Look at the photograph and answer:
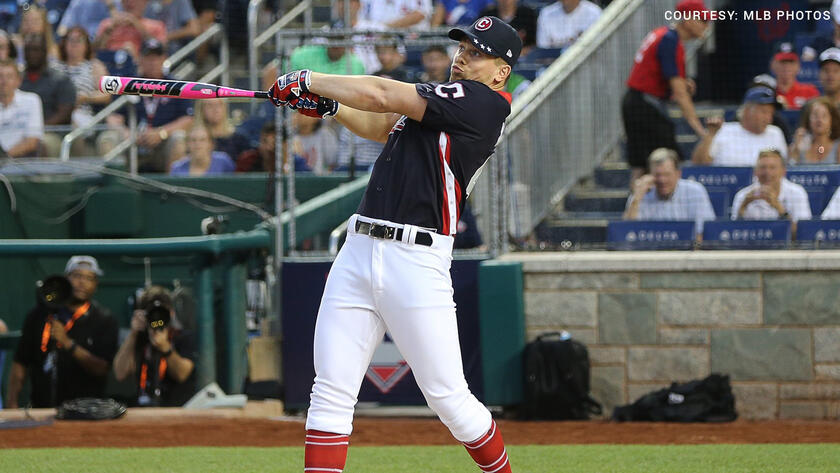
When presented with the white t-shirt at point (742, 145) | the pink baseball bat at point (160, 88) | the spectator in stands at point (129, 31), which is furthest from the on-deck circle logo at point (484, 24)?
the spectator in stands at point (129, 31)

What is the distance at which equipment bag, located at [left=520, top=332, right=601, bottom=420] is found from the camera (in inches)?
315

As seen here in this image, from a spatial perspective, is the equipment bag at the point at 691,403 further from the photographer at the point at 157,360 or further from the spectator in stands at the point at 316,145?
the spectator in stands at the point at 316,145

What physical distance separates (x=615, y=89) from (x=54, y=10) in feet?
24.8

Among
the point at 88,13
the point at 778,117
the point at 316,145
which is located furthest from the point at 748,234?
the point at 88,13

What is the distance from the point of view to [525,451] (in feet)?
22.1

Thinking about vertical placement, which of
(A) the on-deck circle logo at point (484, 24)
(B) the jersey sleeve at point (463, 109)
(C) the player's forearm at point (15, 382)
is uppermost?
(A) the on-deck circle logo at point (484, 24)

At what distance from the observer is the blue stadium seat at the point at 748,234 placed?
820 cm

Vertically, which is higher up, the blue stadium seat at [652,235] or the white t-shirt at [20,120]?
the white t-shirt at [20,120]

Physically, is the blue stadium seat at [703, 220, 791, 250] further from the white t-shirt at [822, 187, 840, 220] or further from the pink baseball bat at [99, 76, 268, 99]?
the pink baseball bat at [99, 76, 268, 99]

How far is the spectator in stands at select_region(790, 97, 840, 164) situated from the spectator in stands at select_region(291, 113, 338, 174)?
3631 mm

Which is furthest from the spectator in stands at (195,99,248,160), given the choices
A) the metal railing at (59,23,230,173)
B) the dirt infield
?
the dirt infield

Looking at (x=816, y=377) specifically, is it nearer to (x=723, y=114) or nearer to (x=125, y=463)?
(x=723, y=114)

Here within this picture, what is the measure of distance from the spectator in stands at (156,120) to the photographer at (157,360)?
238cm

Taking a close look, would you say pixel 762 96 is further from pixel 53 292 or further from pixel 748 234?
pixel 53 292
